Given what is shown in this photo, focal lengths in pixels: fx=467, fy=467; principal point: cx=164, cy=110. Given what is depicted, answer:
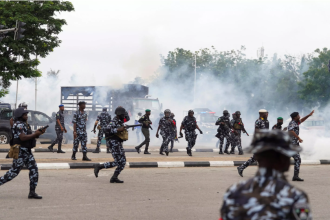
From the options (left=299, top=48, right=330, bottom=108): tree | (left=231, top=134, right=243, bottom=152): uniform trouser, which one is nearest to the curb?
(left=231, top=134, right=243, bottom=152): uniform trouser

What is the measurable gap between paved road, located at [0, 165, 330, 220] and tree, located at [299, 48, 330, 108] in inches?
1134

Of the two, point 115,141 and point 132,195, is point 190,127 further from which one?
point 132,195

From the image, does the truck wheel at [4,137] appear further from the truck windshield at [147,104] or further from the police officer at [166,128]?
the truck windshield at [147,104]

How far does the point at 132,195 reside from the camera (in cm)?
778

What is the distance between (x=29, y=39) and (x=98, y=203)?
1741 cm

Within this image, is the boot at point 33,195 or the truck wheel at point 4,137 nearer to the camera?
the boot at point 33,195

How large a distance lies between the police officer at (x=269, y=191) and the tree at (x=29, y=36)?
2012 cm

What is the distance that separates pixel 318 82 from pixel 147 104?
59.8 feet

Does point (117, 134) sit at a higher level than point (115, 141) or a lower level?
higher

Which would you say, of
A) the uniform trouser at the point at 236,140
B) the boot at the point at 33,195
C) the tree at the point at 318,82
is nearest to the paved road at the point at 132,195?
the boot at the point at 33,195

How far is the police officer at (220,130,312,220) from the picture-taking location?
7.79ft

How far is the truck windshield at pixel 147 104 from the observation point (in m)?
27.1

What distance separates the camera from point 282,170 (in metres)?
2.48

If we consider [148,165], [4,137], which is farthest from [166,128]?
[4,137]
